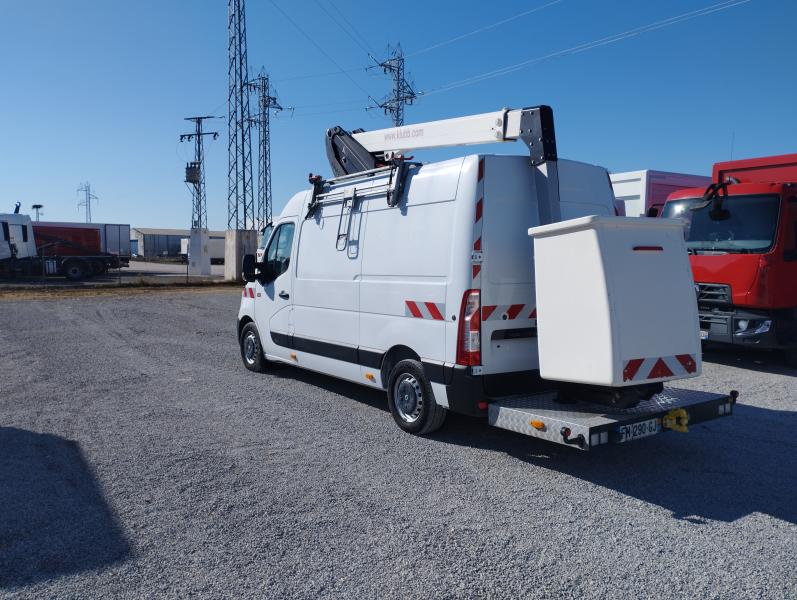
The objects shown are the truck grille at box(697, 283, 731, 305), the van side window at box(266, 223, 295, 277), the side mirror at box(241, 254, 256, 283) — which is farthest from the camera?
the truck grille at box(697, 283, 731, 305)

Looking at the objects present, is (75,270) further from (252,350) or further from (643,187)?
(643,187)

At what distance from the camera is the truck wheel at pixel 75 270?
1379 inches

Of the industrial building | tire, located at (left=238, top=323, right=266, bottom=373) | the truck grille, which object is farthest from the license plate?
the industrial building

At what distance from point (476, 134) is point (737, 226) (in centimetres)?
536

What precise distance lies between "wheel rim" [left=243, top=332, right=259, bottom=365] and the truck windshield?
690cm

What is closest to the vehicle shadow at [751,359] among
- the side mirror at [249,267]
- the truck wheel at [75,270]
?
the side mirror at [249,267]

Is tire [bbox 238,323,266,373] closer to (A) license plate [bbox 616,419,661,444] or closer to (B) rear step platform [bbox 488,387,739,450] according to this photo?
(B) rear step platform [bbox 488,387,739,450]

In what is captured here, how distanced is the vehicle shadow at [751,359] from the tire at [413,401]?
248 inches

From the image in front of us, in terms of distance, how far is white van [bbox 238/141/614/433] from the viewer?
5.43m

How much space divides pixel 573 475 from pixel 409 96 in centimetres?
3622

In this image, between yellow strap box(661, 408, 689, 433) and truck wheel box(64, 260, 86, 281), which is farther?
truck wheel box(64, 260, 86, 281)

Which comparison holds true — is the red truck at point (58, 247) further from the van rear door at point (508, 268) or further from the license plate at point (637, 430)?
the license plate at point (637, 430)

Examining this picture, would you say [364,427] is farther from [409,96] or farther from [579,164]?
[409,96]

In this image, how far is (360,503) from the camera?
4.55m
